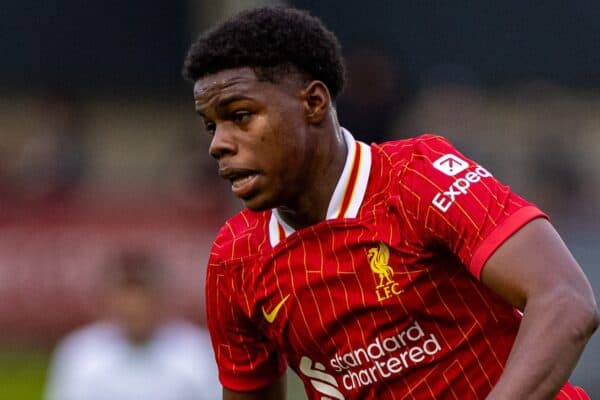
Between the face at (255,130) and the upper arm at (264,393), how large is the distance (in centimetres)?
80

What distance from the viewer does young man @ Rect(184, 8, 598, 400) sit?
3898 mm

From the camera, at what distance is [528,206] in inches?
148

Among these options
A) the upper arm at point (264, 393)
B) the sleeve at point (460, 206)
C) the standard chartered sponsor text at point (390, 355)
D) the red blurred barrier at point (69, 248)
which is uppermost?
the sleeve at point (460, 206)

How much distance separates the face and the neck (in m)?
0.09

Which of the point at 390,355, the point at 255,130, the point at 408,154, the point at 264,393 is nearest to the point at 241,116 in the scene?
the point at 255,130

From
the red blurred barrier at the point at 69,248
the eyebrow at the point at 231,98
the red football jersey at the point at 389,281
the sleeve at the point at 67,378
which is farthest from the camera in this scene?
the red blurred barrier at the point at 69,248

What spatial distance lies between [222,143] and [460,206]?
2.25 ft

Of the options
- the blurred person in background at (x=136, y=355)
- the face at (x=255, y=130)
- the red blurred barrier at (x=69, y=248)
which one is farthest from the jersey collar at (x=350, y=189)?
the red blurred barrier at (x=69, y=248)

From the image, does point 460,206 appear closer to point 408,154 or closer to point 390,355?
point 408,154

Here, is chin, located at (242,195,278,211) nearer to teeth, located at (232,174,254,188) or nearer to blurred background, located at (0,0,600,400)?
teeth, located at (232,174,254,188)

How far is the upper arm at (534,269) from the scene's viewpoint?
3609 mm

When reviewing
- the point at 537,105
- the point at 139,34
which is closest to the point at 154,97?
the point at 139,34

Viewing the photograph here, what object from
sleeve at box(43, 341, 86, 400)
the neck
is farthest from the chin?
sleeve at box(43, 341, 86, 400)

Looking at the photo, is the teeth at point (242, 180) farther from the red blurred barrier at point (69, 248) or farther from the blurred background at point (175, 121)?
the red blurred barrier at point (69, 248)
